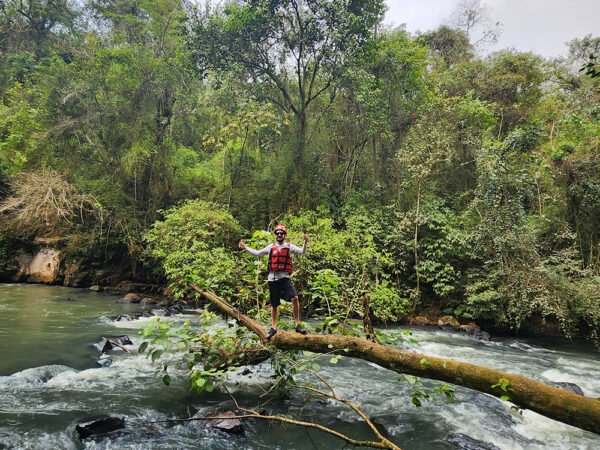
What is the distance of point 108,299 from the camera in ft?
47.4

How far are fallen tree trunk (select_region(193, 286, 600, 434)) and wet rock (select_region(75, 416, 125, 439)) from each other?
205 cm

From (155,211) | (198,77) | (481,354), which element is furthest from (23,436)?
(198,77)

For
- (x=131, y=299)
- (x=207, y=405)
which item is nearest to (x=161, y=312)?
(x=131, y=299)

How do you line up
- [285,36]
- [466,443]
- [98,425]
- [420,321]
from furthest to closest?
1. [285,36]
2. [420,321]
3. [466,443]
4. [98,425]

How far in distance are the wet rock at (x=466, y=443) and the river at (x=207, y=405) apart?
113mm

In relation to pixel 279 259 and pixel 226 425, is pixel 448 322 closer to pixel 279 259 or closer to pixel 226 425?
pixel 279 259

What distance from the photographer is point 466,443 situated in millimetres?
5098

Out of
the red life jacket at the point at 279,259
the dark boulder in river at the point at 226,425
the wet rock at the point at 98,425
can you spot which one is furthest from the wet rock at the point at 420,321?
the wet rock at the point at 98,425

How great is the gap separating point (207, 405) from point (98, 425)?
149 cm

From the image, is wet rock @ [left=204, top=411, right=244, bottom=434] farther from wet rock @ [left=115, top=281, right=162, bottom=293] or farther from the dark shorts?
wet rock @ [left=115, top=281, right=162, bottom=293]

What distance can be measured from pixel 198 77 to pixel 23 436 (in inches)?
600

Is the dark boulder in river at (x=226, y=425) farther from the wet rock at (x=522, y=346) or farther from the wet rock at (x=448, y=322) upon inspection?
the wet rock at (x=448, y=322)

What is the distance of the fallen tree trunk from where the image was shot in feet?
10.3

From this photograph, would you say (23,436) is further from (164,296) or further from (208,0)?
(208,0)
